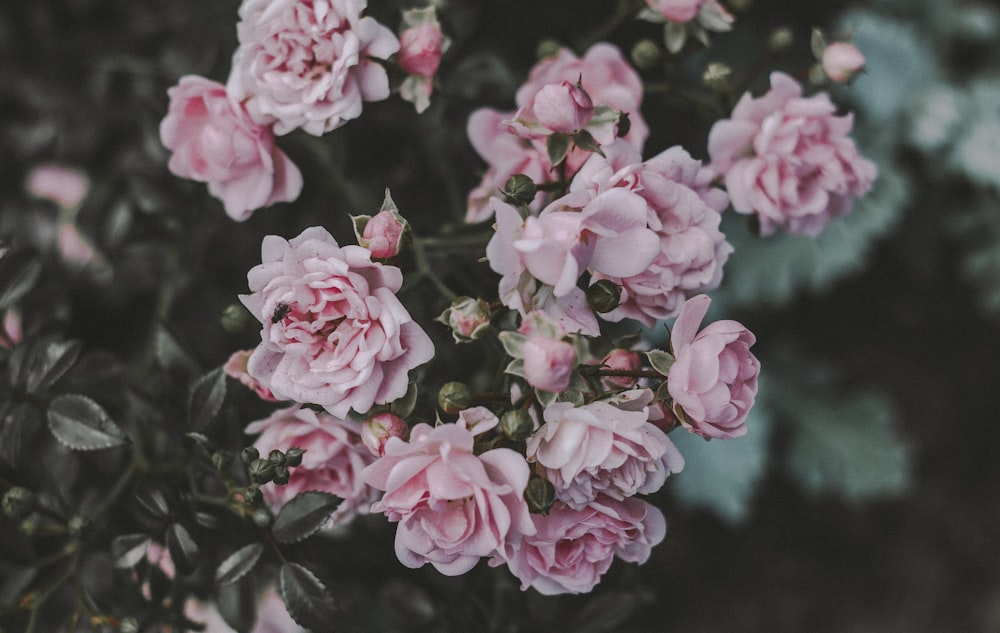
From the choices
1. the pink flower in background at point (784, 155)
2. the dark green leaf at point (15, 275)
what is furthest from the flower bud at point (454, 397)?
the dark green leaf at point (15, 275)

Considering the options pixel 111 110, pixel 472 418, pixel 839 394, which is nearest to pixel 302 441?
pixel 472 418

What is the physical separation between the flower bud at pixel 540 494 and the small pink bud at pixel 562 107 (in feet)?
0.71

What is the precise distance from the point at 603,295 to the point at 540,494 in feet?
0.40

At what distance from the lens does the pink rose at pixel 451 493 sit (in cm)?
45

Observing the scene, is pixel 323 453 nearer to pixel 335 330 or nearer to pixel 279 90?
pixel 335 330

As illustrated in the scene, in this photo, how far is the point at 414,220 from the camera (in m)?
0.74

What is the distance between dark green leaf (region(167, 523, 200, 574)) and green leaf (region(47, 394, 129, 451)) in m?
0.07

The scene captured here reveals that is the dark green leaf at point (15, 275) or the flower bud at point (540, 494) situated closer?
the flower bud at point (540, 494)

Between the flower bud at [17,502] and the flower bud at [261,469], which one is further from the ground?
the flower bud at [261,469]

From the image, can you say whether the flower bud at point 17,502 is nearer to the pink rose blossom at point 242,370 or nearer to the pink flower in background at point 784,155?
the pink rose blossom at point 242,370

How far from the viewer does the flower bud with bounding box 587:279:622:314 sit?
497mm

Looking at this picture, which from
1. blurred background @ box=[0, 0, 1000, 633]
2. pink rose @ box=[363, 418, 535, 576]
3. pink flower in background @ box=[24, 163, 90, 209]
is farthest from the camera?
pink flower in background @ box=[24, 163, 90, 209]

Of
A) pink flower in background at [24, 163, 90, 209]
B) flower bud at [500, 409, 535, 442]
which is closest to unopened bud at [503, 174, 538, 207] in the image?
flower bud at [500, 409, 535, 442]

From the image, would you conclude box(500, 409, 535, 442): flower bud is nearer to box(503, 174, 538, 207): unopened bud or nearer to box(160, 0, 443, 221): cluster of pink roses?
box(503, 174, 538, 207): unopened bud
